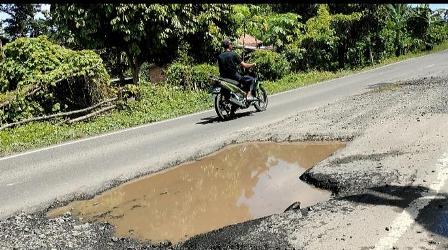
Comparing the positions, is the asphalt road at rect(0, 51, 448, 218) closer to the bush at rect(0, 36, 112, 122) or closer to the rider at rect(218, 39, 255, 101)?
the rider at rect(218, 39, 255, 101)

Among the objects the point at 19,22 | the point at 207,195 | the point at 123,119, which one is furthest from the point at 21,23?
the point at 207,195

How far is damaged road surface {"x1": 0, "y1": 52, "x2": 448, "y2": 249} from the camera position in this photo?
146 inches

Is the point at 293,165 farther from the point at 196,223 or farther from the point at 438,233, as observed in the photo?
the point at 438,233

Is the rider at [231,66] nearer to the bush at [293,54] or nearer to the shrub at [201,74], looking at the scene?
the shrub at [201,74]

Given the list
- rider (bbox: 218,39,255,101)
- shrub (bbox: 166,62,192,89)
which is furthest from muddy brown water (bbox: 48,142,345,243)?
shrub (bbox: 166,62,192,89)

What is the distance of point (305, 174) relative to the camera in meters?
→ 5.81

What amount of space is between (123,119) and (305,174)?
7287 mm

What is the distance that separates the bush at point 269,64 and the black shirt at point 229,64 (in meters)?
10.8

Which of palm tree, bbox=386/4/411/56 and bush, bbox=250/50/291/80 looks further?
palm tree, bbox=386/4/411/56

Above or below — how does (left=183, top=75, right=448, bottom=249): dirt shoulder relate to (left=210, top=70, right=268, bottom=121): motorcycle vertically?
below

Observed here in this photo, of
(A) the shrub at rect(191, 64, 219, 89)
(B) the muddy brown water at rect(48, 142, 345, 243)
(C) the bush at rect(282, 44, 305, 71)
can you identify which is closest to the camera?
(B) the muddy brown water at rect(48, 142, 345, 243)

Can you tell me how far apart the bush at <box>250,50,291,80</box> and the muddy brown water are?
1454 centimetres

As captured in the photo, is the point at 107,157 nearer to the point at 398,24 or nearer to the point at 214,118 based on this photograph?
the point at 214,118

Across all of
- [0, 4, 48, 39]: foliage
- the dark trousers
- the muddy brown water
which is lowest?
the muddy brown water
